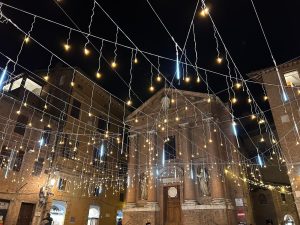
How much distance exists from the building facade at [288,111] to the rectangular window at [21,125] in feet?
48.4

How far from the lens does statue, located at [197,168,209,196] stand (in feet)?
53.3

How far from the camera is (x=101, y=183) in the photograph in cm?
2120

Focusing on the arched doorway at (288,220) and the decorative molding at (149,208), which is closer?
the decorative molding at (149,208)

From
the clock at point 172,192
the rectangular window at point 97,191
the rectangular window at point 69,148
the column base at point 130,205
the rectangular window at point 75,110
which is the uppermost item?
the rectangular window at point 75,110

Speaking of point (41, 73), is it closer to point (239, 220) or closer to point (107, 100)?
point (107, 100)

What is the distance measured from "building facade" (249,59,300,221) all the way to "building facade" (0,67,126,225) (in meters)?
10.2

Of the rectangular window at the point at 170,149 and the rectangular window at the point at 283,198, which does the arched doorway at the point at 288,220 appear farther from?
the rectangular window at the point at 170,149

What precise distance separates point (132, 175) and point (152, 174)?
1963 mm

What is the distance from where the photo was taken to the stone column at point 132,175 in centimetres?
1862

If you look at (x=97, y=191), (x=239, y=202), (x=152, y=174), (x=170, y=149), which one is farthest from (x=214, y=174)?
(x=97, y=191)

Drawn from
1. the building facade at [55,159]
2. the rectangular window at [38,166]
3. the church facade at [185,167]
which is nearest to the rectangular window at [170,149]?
the church facade at [185,167]

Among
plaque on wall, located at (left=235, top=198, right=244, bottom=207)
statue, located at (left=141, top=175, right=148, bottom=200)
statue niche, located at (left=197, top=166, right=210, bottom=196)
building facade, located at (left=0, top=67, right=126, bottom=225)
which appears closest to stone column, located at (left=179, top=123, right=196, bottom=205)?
statue niche, located at (left=197, top=166, right=210, bottom=196)

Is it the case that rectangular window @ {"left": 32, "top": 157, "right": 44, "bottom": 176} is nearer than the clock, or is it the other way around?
rectangular window @ {"left": 32, "top": 157, "right": 44, "bottom": 176}

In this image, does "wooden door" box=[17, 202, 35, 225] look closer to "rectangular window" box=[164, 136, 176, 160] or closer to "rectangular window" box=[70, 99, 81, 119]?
"rectangular window" box=[70, 99, 81, 119]
